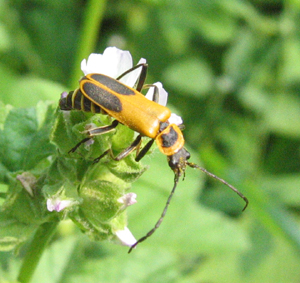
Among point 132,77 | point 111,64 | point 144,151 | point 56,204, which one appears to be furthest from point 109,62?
point 56,204

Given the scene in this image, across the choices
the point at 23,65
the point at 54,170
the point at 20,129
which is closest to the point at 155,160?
the point at 20,129

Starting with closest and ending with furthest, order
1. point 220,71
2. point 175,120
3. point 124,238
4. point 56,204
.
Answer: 1. point 56,204
2. point 124,238
3. point 175,120
4. point 220,71

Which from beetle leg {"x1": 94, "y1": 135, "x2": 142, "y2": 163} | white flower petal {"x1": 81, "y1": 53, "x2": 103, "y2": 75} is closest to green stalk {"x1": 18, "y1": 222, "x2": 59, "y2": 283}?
beetle leg {"x1": 94, "y1": 135, "x2": 142, "y2": 163}

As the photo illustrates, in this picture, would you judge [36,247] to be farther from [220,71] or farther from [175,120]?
[220,71]

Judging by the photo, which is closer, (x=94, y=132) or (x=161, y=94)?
(x=94, y=132)

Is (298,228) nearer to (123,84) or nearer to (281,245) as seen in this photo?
(281,245)

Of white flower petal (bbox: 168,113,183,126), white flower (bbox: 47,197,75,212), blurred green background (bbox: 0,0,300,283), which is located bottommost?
blurred green background (bbox: 0,0,300,283)

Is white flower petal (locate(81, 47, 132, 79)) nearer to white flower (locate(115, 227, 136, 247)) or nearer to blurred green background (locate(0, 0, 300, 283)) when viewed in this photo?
white flower (locate(115, 227, 136, 247))
